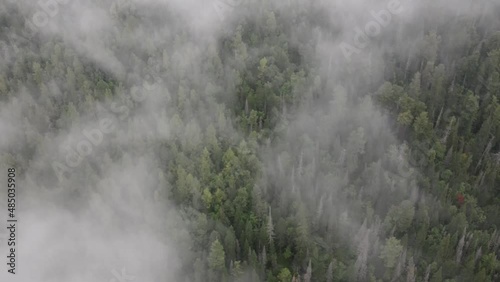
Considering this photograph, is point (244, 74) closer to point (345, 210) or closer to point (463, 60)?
point (345, 210)

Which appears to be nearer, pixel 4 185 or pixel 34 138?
pixel 4 185

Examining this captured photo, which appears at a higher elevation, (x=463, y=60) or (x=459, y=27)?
(x=459, y=27)

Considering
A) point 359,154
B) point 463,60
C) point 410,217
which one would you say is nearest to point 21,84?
point 359,154

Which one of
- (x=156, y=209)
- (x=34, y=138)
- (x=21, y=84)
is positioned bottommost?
(x=156, y=209)

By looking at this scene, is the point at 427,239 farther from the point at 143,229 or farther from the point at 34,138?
the point at 34,138

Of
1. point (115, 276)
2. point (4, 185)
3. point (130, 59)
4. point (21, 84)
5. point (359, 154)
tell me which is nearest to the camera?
point (115, 276)

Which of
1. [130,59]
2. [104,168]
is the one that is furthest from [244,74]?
[104,168]

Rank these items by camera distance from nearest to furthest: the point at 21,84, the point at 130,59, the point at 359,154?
the point at 359,154
the point at 21,84
the point at 130,59
